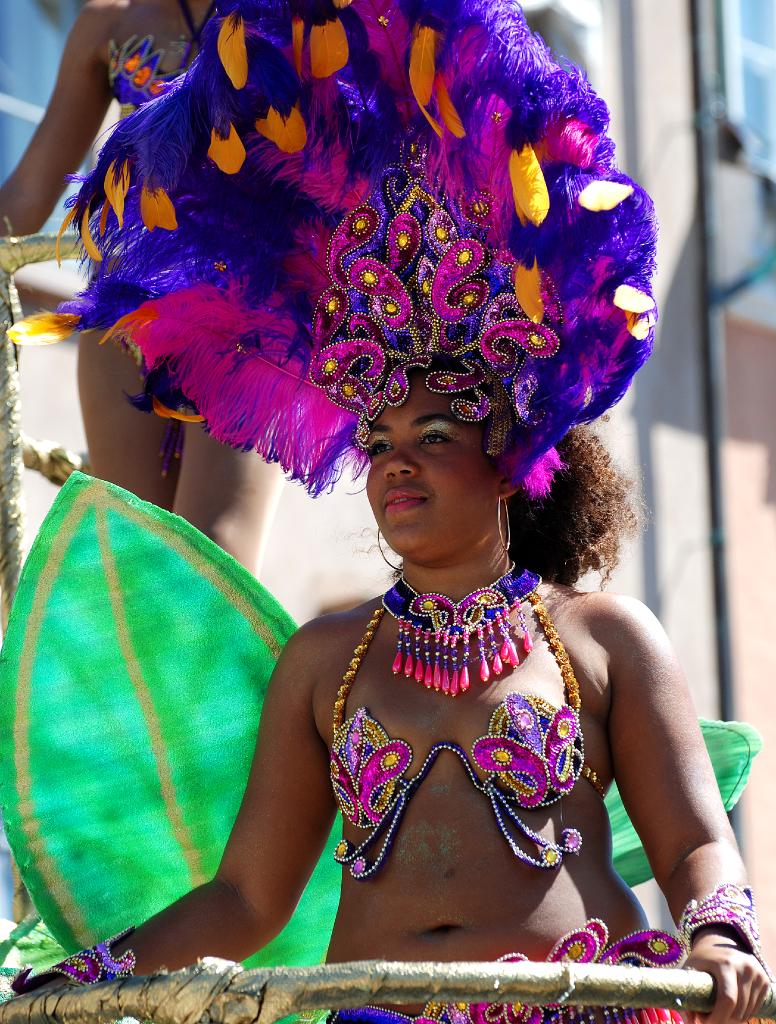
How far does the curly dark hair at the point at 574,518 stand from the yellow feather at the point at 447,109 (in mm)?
571

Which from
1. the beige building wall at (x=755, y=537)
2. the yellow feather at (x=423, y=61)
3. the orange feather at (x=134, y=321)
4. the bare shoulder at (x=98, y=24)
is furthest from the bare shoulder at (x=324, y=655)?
the beige building wall at (x=755, y=537)

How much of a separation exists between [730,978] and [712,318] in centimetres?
810

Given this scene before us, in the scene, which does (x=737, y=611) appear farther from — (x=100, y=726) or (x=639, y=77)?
(x=100, y=726)

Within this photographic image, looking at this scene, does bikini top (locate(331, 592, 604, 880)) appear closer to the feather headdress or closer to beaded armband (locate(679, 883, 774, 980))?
beaded armband (locate(679, 883, 774, 980))

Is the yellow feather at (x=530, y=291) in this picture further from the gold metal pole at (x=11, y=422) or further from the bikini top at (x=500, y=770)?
the gold metal pole at (x=11, y=422)

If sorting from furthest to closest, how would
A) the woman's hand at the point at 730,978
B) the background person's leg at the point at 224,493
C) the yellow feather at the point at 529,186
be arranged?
the background person's leg at the point at 224,493
the yellow feather at the point at 529,186
the woman's hand at the point at 730,978

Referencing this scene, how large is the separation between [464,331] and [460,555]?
0.31m

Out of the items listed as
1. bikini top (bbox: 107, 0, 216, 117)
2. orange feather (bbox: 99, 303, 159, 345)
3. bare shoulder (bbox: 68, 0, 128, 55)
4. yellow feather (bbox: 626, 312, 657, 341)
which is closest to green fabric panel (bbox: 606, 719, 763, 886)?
yellow feather (bbox: 626, 312, 657, 341)

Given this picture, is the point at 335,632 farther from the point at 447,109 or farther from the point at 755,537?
the point at 755,537

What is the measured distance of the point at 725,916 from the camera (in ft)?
6.94

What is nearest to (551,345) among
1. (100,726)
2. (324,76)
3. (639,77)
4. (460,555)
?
(460,555)

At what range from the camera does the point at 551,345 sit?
241cm

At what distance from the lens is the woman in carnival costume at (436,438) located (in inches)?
89.4

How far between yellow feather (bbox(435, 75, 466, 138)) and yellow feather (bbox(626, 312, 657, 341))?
33 centimetres
